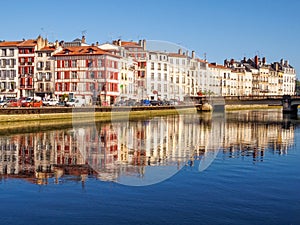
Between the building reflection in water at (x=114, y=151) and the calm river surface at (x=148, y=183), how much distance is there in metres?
0.06

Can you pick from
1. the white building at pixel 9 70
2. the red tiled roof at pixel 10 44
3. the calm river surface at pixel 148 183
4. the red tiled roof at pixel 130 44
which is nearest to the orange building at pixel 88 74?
the white building at pixel 9 70

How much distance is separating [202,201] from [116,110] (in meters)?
52.5

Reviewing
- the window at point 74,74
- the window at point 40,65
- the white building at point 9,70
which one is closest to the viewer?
the window at point 74,74

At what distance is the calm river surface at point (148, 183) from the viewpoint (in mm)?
15617

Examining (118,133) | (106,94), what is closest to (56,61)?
(106,94)

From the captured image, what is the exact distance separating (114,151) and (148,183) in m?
10.6

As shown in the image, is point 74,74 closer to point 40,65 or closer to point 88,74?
point 88,74

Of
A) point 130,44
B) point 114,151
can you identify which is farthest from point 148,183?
point 130,44

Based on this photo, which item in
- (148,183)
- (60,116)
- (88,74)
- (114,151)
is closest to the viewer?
(148,183)

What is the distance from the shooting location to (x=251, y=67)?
159500mm

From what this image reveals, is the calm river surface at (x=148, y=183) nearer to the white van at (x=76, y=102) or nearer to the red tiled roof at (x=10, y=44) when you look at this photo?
the white van at (x=76, y=102)

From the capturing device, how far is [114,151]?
30.5 m

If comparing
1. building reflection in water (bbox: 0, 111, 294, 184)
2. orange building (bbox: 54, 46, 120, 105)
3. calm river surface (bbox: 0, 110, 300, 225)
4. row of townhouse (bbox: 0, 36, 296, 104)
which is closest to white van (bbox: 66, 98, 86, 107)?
orange building (bbox: 54, 46, 120, 105)

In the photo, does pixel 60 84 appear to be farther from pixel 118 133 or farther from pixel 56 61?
pixel 118 133
